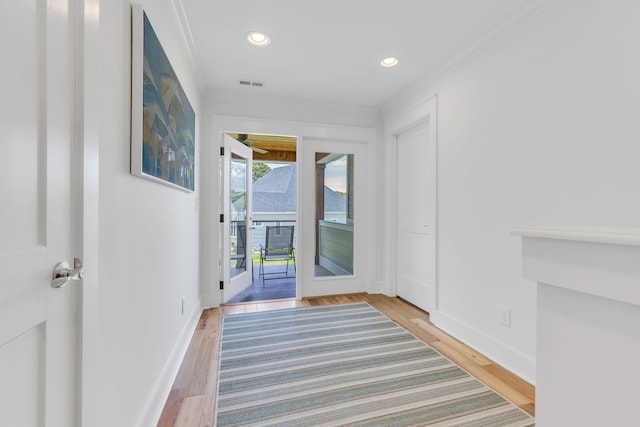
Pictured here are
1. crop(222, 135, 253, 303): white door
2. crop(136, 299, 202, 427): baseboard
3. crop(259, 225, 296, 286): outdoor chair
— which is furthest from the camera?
crop(259, 225, 296, 286): outdoor chair

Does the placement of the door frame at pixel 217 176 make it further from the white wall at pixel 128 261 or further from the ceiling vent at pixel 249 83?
the white wall at pixel 128 261

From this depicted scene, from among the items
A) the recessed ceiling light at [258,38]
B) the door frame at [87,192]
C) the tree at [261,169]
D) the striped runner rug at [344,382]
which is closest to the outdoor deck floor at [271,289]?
the striped runner rug at [344,382]

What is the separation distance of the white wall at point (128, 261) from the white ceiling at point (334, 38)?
44cm

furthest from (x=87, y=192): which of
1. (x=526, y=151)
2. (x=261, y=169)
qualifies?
(x=261, y=169)

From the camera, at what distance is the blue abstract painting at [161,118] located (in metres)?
1.27

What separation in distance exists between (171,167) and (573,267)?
5.93 feet

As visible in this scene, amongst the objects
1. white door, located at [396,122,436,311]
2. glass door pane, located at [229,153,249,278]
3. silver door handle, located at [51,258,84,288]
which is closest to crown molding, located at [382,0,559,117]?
white door, located at [396,122,436,311]

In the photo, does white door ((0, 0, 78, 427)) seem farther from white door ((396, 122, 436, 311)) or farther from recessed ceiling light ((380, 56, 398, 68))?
white door ((396, 122, 436, 311))

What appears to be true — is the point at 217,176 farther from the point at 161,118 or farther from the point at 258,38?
the point at 161,118

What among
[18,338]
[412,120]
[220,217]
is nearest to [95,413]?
[18,338]

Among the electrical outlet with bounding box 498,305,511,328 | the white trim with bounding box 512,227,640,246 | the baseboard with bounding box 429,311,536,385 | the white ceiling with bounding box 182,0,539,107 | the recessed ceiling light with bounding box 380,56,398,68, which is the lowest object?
the baseboard with bounding box 429,311,536,385

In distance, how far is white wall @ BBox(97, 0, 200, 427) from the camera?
978 millimetres

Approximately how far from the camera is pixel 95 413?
857mm

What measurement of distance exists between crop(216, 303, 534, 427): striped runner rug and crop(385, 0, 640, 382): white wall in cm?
46
